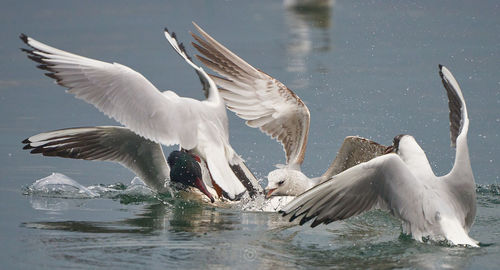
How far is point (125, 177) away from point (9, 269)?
3.58 metres

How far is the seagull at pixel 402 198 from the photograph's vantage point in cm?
692

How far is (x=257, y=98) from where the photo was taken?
9.78m

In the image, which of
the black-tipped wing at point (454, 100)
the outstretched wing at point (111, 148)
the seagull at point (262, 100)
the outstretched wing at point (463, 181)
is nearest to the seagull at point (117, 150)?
the outstretched wing at point (111, 148)

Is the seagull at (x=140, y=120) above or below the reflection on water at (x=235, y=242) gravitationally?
above

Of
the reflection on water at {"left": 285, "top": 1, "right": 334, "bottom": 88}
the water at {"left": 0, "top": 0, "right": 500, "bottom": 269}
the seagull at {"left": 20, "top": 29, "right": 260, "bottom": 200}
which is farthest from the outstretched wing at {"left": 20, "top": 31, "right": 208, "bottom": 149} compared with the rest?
the reflection on water at {"left": 285, "top": 1, "right": 334, "bottom": 88}

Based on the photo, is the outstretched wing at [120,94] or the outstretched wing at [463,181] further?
the outstretched wing at [120,94]

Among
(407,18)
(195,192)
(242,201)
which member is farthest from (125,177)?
(407,18)

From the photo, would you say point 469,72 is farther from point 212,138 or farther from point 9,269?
point 9,269

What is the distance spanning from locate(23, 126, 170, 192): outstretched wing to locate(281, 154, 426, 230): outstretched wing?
2.32 metres

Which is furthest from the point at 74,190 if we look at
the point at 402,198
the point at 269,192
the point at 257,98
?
the point at 402,198

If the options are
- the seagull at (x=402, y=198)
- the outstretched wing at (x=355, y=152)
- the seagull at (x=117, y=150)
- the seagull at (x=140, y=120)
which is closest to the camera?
the seagull at (x=402, y=198)

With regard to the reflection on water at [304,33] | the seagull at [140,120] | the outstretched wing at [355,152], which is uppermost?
the reflection on water at [304,33]

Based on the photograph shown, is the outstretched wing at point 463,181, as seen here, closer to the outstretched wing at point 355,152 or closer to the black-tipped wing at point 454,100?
the black-tipped wing at point 454,100

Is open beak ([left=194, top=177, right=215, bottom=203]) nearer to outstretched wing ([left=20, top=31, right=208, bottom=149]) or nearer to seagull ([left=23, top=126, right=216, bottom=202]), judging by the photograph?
seagull ([left=23, top=126, right=216, bottom=202])
